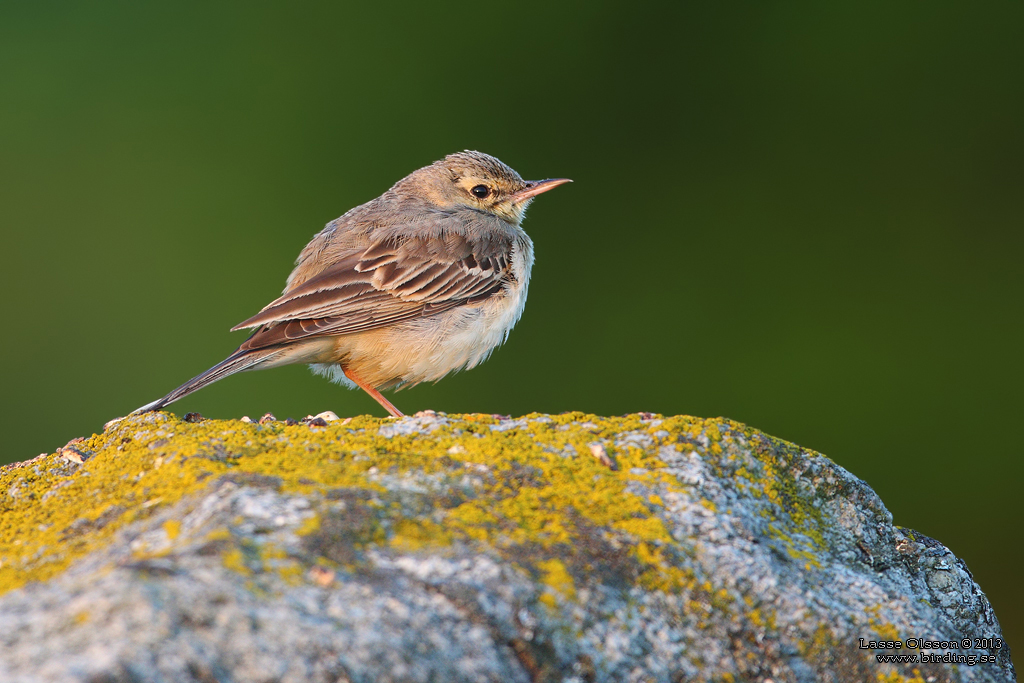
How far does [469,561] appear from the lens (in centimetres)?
217

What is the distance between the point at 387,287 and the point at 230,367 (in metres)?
1.20

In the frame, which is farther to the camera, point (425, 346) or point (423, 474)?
point (425, 346)

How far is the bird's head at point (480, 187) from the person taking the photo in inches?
276

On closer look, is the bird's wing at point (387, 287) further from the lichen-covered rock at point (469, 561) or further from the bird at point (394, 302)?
the lichen-covered rock at point (469, 561)

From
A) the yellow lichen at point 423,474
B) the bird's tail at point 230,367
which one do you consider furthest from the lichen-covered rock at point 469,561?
the bird's tail at point 230,367

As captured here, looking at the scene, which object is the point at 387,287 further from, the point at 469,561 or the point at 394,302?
the point at 469,561

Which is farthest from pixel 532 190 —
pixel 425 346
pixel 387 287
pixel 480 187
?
pixel 425 346

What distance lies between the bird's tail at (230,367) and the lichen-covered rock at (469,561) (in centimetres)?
147

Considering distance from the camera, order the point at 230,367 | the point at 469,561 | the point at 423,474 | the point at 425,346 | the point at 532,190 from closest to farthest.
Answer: the point at 469,561
the point at 423,474
the point at 230,367
the point at 425,346
the point at 532,190

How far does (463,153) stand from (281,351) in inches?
104

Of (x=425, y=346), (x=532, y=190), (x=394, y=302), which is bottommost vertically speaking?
(x=425, y=346)

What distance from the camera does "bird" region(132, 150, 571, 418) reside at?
546 cm

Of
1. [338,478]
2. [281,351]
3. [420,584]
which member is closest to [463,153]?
[281,351]

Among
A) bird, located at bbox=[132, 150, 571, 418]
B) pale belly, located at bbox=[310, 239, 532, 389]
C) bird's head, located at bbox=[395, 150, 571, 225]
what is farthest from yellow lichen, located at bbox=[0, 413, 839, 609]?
bird's head, located at bbox=[395, 150, 571, 225]
